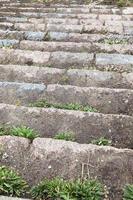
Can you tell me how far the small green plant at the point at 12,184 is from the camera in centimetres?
345

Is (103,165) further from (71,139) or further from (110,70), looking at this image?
(110,70)

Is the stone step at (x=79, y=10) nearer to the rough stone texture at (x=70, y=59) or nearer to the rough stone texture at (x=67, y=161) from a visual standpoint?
the rough stone texture at (x=70, y=59)

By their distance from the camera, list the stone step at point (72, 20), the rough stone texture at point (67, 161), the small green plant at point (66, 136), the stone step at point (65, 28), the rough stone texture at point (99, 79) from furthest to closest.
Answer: the stone step at point (72, 20) < the stone step at point (65, 28) < the rough stone texture at point (99, 79) < the small green plant at point (66, 136) < the rough stone texture at point (67, 161)

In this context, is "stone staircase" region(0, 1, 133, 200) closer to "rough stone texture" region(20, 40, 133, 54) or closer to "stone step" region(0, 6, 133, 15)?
"rough stone texture" region(20, 40, 133, 54)

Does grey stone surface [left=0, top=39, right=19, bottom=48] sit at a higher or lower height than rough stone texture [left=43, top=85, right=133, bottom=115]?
lower

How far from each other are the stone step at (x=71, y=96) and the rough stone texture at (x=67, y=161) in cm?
128

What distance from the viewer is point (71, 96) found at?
207 inches

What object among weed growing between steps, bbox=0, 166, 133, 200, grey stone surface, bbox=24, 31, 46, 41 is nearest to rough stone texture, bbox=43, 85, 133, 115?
weed growing between steps, bbox=0, 166, 133, 200

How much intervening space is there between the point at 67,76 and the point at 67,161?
2.31m

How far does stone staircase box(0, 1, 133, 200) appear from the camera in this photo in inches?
148

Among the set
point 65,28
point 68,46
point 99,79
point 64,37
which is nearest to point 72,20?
point 65,28

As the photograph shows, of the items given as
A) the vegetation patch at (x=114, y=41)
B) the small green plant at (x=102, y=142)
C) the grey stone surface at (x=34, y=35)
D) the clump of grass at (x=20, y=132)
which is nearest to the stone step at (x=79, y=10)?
the grey stone surface at (x=34, y=35)

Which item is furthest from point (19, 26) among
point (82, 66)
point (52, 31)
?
point (82, 66)

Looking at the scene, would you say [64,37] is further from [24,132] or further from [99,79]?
[24,132]
